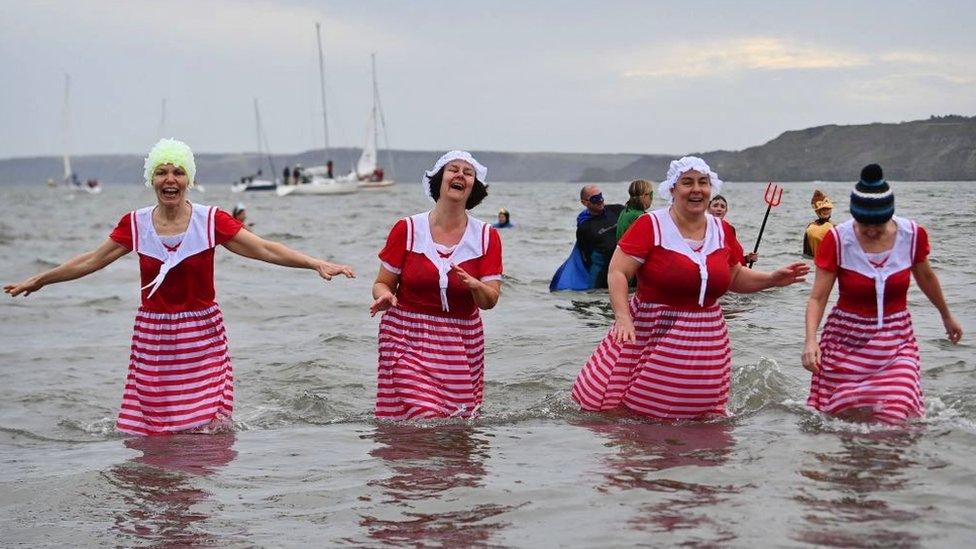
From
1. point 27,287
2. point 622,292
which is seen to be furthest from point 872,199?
point 27,287

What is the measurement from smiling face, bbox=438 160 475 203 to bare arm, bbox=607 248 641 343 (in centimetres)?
97

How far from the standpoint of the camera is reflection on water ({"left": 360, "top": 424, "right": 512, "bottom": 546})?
5488mm

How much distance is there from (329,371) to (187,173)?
5156mm

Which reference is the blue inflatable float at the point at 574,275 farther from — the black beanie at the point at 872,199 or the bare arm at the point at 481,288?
the black beanie at the point at 872,199

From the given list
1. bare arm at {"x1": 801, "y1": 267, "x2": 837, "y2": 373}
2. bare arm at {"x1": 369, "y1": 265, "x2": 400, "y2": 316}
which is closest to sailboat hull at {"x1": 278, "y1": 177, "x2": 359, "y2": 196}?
bare arm at {"x1": 369, "y1": 265, "x2": 400, "y2": 316}

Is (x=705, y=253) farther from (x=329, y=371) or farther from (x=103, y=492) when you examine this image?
(x=329, y=371)

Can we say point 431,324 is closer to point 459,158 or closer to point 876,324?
point 459,158

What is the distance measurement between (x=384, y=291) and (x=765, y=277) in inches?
90.1

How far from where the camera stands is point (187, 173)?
7402 mm

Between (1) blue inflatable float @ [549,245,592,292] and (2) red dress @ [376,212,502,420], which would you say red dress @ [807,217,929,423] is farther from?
(1) blue inflatable float @ [549,245,592,292]

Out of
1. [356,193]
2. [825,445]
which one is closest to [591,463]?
[825,445]

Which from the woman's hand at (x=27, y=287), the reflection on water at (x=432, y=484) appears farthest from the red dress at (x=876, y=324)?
the woman's hand at (x=27, y=287)

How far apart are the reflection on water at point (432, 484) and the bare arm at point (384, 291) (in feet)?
2.68

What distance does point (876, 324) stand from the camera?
7.23 m
